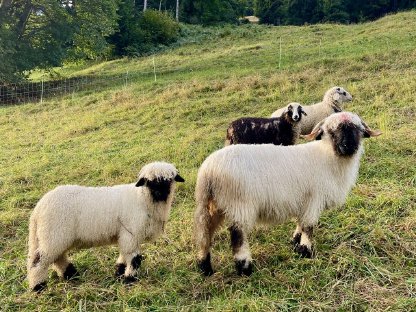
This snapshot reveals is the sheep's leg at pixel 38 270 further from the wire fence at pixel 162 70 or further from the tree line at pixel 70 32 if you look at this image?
the tree line at pixel 70 32

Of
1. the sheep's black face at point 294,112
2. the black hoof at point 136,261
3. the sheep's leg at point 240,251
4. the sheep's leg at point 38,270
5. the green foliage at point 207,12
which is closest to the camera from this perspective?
the sheep's leg at point 240,251

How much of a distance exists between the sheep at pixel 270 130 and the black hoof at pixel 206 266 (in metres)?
3.62

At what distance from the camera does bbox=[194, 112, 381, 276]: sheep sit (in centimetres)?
442

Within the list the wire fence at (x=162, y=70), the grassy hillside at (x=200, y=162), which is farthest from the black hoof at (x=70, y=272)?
the wire fence at (x=162, y=70)

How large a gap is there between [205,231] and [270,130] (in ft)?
12.6

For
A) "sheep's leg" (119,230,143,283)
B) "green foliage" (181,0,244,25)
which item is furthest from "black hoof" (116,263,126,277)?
"green foliage" (181,0,244,25)

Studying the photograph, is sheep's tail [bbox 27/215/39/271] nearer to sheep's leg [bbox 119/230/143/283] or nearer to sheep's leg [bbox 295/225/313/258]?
sheep's leg [bbox 119/230/143/283]

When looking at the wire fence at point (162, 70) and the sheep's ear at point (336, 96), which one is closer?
the sheep's ear at point (336, 96)

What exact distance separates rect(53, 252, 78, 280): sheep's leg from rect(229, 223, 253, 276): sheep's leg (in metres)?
1.92

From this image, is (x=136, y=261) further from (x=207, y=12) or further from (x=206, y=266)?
(x=207, y=12)

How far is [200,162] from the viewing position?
852cm

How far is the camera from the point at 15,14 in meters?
24.8

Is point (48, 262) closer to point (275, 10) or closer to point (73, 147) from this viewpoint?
point (73, 147)

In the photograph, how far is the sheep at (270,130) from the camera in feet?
26.2
